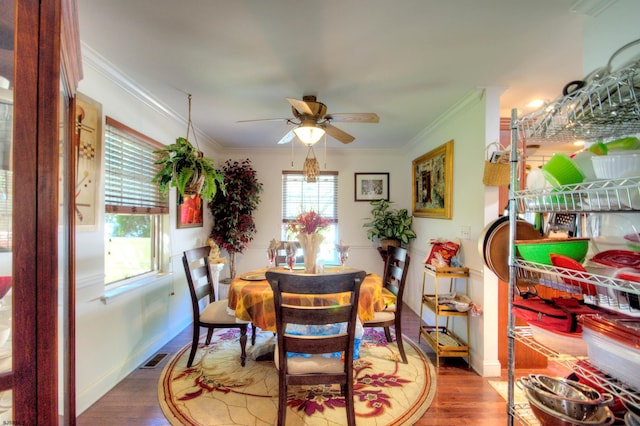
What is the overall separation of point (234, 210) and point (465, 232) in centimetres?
312

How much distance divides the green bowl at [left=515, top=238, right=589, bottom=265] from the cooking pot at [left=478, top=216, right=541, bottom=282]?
0.70 feet

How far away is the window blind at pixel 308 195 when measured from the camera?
4.86m

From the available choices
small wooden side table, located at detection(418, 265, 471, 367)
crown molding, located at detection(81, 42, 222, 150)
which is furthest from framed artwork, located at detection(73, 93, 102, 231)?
small wooden side table, located at detection(418, 265, 471, 367)

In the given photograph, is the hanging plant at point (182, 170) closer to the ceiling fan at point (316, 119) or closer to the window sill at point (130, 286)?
the ceiling fan at point (316, 119)

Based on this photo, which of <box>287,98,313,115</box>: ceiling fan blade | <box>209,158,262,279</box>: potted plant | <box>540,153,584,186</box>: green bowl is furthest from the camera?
<box>209,158,262,279</box>: potted plant

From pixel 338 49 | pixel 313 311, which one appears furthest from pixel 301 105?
pixel 313 311

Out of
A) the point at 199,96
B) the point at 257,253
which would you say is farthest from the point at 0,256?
the point at 257,253

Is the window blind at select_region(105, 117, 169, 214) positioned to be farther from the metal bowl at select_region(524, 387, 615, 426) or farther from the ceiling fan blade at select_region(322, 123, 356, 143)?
the metal bowl at select_region(524, 387, 615, 426)

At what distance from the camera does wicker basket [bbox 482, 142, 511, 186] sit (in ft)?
7.55

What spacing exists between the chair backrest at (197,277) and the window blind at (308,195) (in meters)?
2.09

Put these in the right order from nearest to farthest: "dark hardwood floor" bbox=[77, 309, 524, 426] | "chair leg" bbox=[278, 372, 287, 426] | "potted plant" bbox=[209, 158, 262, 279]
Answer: "chair leg" bbox=[278, 372, 287, 426]
"dark hardwood floor" bbox=[77, 309, 524, 426]
"potted plant" bbox=[209, 158, 262, 279]

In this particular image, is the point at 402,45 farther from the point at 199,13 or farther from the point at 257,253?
the point at 257,253

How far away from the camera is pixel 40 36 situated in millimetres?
679

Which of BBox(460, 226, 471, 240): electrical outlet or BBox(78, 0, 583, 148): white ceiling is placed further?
BBox(460, 226, 471, 240): electrical outlet
